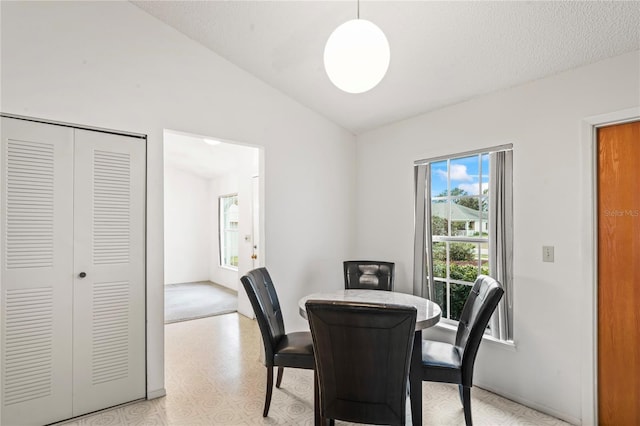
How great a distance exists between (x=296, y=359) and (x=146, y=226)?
154 cm

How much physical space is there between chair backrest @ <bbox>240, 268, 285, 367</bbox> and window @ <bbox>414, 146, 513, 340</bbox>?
1.44 metres

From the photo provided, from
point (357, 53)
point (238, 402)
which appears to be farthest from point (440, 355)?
point (357, 53)

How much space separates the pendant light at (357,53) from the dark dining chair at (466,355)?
1459 mm

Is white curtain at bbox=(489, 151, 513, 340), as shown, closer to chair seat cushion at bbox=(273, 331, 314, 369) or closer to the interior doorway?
chair seat cushion at bbox=(273, 331, 314, 369)

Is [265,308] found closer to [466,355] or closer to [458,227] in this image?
[466,355]

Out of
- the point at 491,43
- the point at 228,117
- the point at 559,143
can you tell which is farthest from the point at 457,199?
the point at 228,117

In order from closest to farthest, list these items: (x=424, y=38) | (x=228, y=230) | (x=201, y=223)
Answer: (x=424, y=38), (x=228, y=230), (x=201, y=223)

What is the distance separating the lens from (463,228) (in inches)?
122

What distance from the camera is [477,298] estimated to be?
7.93 feet

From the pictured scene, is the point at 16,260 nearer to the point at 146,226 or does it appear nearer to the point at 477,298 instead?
the point at 146,226

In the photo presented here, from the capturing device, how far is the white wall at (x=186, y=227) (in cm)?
747

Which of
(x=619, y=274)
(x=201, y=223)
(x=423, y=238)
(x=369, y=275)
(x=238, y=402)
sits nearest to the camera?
(x=619, y=274)

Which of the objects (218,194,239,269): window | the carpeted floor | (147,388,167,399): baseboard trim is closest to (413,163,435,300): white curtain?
(147,388,167,399): baseboard trim

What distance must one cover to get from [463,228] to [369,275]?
3.25 ft
